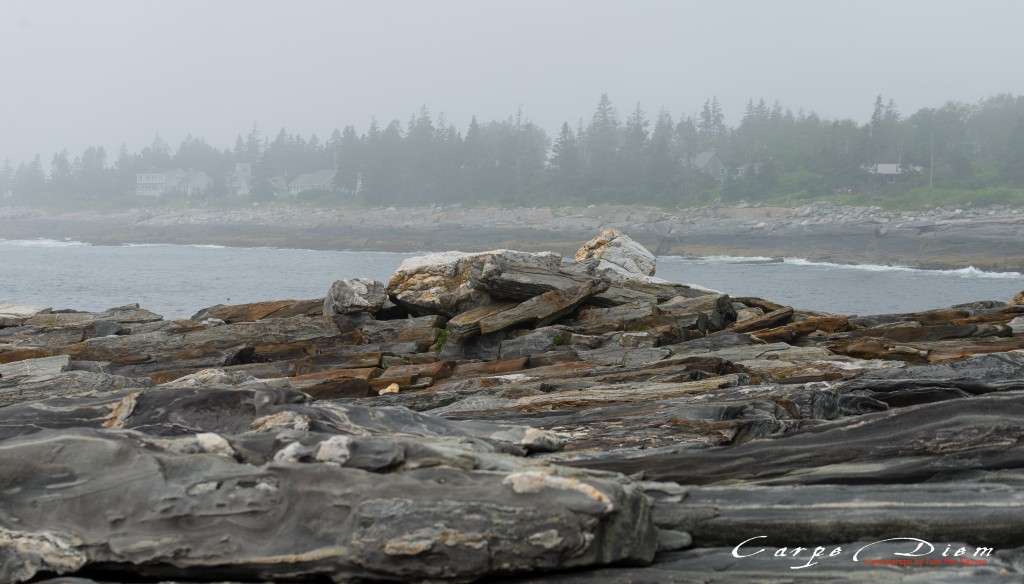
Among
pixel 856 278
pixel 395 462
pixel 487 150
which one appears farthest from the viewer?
pixel 487 150

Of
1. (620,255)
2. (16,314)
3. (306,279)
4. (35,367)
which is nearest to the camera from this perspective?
(35,367)

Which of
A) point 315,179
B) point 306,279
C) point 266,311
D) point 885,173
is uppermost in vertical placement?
point 885,173

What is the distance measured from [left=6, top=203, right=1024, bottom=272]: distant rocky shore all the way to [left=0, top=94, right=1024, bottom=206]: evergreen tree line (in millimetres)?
8327

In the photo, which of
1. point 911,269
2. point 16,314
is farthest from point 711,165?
point 16,314

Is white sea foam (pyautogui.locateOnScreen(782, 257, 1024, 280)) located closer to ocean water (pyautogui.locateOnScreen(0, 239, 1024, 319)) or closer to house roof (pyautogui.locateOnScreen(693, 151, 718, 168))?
ocean water (pyautogui.locateOnScreen(0, 239, 1024, 319))

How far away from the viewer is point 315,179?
177125 millimetres

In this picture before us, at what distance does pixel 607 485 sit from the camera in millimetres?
5207

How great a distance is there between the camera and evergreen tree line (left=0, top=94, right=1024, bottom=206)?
118 meters

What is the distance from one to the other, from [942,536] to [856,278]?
6825 cm

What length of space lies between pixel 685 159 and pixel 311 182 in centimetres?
7753

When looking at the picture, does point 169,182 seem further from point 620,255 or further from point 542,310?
point 542,310

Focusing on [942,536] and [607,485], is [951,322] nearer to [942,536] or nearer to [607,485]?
[942,536]

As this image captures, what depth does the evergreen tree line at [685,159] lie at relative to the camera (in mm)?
118375

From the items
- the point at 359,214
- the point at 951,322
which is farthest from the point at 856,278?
the point at 359,214
